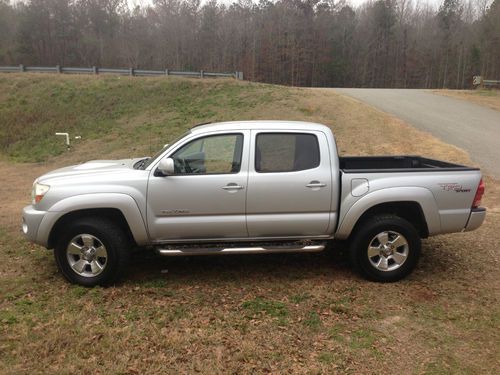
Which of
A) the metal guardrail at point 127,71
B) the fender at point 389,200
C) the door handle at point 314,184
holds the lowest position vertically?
the fender at point 389,200

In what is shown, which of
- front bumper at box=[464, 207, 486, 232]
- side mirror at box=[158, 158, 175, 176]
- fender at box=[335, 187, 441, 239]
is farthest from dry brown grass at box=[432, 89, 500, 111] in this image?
side mirror at box=[158, 158, 175, 176]

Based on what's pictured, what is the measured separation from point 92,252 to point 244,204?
1.72 metres

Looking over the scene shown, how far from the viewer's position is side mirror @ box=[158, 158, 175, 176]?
4500 millimetres

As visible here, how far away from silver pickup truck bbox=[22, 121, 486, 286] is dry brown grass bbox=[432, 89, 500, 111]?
1769 centimetres

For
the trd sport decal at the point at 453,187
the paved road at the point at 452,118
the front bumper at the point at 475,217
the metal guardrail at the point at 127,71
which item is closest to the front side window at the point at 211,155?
the trd sport decal at the point at 453,187

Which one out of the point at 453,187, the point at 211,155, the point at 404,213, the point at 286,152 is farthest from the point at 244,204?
the point at 453,187

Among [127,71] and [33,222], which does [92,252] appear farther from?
[127,71]

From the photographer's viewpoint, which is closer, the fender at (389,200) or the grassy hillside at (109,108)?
the fender at (389,200)

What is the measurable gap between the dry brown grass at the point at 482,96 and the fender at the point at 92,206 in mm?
19577

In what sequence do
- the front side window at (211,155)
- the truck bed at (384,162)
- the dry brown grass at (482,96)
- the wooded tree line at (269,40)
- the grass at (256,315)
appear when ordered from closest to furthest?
the grass at (256,315) < the front side window at (211,155) < the truck bed at (384,162) < the dry brown grass at (482,96) < the wooded tree line at (269,40)

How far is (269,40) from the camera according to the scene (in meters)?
49.9

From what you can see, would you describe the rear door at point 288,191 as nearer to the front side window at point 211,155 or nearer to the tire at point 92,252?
the front side window at point 211,155

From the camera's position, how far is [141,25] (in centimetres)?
4831

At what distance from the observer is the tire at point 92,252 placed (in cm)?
462
